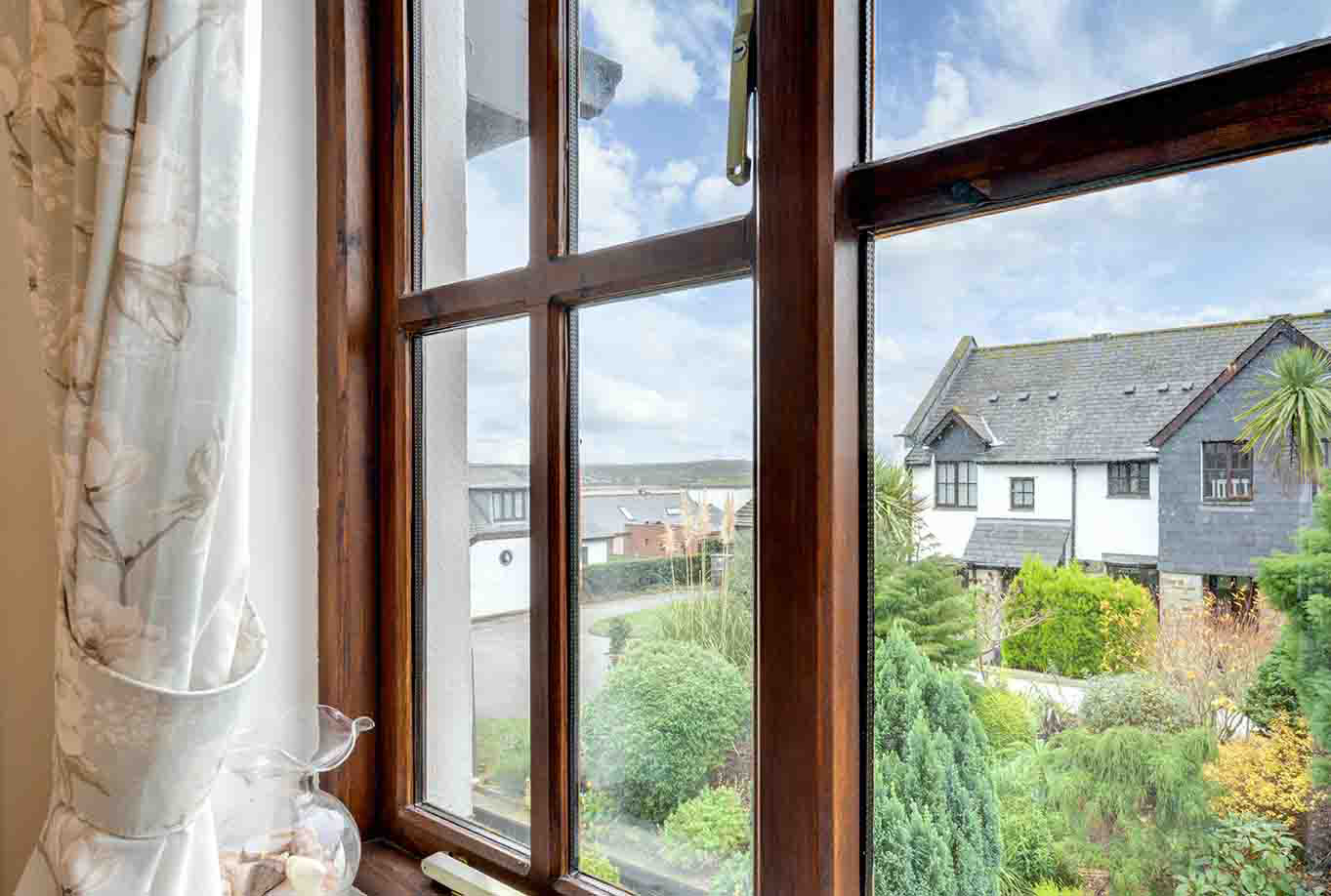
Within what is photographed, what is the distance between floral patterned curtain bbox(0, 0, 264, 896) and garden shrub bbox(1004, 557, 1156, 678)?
68 centimetres

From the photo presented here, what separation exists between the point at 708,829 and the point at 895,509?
1.27ft

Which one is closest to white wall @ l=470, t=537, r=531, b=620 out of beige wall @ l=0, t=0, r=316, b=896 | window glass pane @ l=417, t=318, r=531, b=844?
window glass pane @ l=417, t=318, r=531, b=844

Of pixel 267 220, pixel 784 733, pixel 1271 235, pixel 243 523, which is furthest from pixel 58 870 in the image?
pixel 1271 235

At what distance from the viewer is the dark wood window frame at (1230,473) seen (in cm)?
56

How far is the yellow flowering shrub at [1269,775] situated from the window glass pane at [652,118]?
1.90 feet

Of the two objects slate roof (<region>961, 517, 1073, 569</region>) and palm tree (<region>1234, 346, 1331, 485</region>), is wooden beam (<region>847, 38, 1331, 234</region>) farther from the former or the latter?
slate roof (<region>961, 517, 1073, 569</region>)

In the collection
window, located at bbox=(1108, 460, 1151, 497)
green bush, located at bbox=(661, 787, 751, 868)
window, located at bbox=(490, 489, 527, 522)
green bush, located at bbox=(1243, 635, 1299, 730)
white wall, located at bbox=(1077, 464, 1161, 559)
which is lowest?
green bush, located at bbox=(661, 787, 751, 868)

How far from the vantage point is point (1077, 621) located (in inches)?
24.5

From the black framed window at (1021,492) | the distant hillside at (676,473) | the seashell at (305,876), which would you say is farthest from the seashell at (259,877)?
the black framed window at (1021,492)

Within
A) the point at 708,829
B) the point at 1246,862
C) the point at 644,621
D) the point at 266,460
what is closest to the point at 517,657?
the point at 644,621

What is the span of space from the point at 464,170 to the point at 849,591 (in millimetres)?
797

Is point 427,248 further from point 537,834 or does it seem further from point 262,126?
point 537,834

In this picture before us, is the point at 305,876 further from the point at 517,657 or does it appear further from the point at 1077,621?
the point at 1077,621

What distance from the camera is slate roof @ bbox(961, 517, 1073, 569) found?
0.64 m
